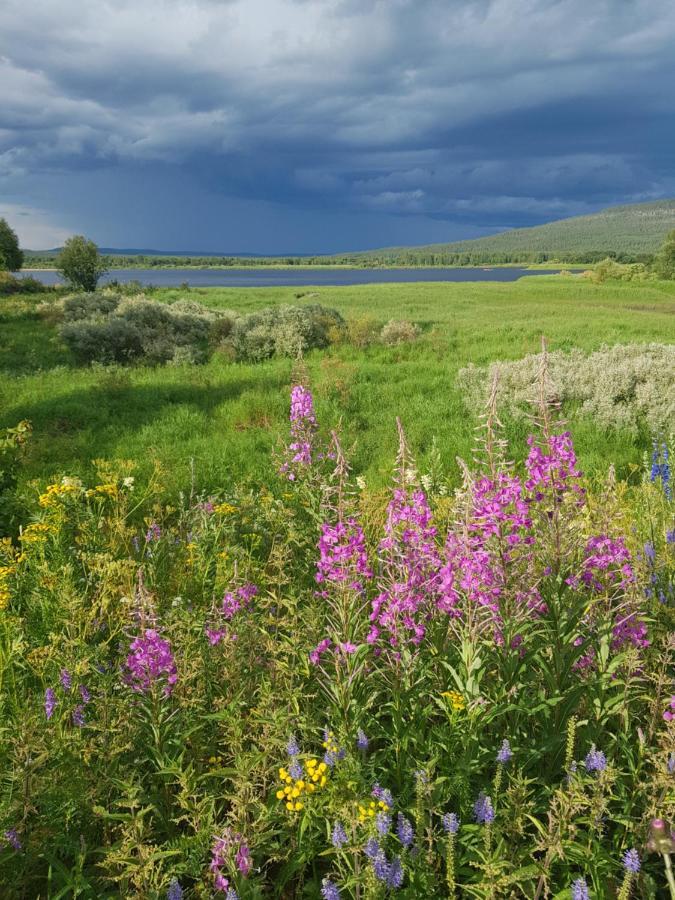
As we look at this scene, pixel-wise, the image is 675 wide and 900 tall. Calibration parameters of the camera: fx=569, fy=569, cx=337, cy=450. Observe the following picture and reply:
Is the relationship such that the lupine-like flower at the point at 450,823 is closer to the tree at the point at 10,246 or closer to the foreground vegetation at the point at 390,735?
the foreground vegetation at the point at 390,735

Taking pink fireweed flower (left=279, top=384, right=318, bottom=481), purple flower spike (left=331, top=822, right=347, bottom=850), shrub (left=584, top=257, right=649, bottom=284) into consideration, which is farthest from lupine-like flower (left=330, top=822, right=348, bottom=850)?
shrub (left=584, top=257, right=649, bottom=284)

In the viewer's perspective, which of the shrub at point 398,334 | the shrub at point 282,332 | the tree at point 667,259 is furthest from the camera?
the tree at point 667,259

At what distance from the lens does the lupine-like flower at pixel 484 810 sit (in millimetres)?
2205

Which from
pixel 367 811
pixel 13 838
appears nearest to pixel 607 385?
pixel 367 811

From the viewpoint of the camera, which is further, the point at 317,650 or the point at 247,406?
the point at 247,406

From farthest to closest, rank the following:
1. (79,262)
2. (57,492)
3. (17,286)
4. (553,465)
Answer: (79,262)
(17,286)
(57,492)
(553,465)

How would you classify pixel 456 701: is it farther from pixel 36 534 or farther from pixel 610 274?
pixel 610 274

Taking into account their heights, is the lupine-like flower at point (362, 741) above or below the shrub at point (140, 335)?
below

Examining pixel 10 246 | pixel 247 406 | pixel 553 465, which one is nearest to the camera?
pixel 553 465

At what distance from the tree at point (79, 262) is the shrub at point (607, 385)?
50.0 meters

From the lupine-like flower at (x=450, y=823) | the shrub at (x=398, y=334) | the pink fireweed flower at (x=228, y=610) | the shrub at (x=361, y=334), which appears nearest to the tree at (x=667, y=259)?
the shrub at (x=398, y=334)

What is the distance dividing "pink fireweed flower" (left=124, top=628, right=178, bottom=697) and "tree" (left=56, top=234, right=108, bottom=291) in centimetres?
5681

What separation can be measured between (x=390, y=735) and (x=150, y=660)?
1284 millimetres

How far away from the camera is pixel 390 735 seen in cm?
292
